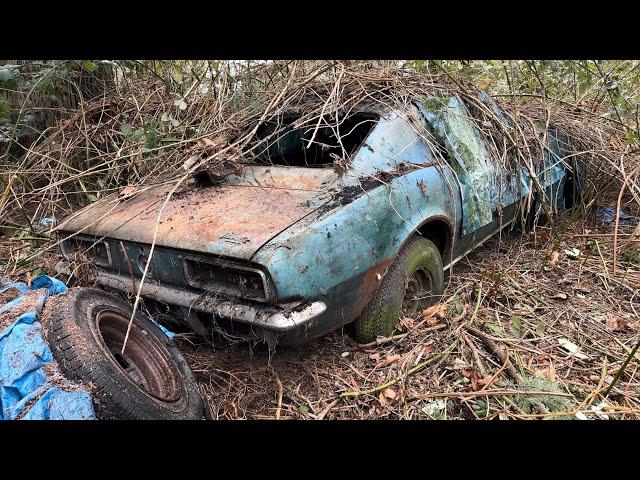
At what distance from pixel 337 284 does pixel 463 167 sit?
5.19 feet

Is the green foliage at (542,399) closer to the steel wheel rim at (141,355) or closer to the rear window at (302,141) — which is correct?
the steel wheel rim at (141,355)

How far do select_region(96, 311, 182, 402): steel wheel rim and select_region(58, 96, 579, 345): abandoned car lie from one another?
0.68 feet

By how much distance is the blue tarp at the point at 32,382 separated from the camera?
A: 193 cm

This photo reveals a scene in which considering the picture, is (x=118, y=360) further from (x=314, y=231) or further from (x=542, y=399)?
(x=542, y=399)

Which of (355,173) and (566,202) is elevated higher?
(355,173)

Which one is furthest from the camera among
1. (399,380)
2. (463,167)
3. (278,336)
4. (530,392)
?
(463,167)

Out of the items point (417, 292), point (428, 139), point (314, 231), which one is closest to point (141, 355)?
point (314, 231)

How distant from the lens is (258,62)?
496 centimetres

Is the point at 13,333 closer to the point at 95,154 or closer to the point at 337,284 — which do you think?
the point at 337,284

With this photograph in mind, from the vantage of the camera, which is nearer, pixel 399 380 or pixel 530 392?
pixel 530 392

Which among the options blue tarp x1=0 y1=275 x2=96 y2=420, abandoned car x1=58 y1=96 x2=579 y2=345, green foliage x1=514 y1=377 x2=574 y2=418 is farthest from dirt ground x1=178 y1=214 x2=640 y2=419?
blue tarp x1=0 y1=275 x2=96 y2=420

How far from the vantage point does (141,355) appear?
2516 mm

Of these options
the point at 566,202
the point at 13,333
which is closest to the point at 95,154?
the point at 13,333

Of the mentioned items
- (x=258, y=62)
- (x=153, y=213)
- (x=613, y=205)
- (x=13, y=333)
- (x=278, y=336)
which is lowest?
(x=613, y=205)
